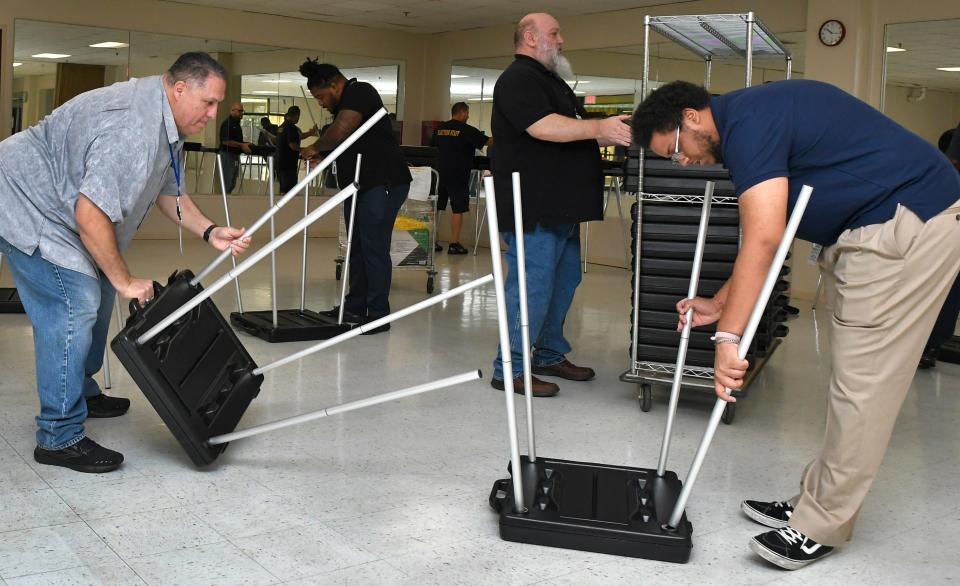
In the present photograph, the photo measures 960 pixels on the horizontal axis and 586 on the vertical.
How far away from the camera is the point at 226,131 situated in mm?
10859

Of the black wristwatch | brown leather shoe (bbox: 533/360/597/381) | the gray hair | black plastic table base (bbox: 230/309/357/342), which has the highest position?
the gray hair

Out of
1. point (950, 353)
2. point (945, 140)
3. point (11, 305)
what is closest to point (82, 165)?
point (11, 305)

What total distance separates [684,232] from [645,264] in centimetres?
19

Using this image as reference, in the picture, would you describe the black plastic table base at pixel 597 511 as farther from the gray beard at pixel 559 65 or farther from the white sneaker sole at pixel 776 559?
the gray beard at pixel 559 65

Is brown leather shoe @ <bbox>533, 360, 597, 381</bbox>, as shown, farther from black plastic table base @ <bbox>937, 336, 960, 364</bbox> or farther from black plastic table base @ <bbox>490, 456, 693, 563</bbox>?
black plastic table base @ <bbox>937, 336, 960, 364</bbox>

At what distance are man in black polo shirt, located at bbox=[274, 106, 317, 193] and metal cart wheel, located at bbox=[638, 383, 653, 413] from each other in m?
7.93

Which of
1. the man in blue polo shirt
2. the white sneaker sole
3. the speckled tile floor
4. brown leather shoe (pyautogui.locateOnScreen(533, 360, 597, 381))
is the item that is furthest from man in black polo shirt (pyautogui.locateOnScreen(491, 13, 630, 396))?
the white sneaker sole

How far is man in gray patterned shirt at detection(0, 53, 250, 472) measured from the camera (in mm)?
2689

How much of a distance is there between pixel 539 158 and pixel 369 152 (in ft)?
5.20

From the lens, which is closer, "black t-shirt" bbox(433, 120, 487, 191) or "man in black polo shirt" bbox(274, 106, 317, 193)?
"black t-shirt" bbox(433, 120, 487, 191)

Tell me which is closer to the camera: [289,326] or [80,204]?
[80,204]

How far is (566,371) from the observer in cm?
433

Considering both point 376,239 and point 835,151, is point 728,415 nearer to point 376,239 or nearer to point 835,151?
point 835,151

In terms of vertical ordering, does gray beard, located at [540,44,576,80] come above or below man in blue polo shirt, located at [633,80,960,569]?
above
